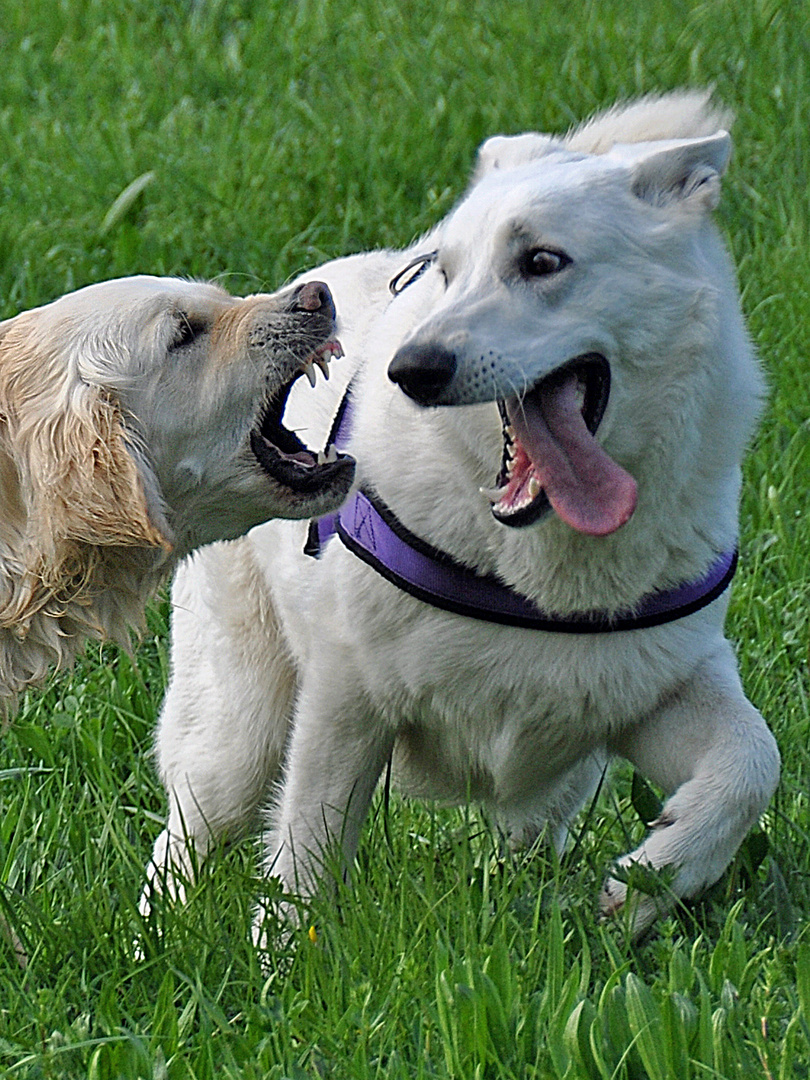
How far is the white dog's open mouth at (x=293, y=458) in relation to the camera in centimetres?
292

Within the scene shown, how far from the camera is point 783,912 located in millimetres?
2965

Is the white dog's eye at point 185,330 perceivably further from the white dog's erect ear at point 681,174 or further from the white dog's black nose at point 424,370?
the white dog's erect ear at point 681,174

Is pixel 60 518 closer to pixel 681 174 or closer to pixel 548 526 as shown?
pixel 548 526

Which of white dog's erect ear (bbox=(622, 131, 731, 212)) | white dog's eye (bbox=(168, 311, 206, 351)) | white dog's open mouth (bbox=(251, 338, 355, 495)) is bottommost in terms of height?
white dog's open mouth (bbox=(251, 338, 355, 495))

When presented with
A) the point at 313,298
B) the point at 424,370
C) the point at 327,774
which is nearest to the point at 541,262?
the point at 424,370

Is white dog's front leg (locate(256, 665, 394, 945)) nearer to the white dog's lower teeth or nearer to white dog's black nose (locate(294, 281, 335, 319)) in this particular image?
the white dog's lower teeth

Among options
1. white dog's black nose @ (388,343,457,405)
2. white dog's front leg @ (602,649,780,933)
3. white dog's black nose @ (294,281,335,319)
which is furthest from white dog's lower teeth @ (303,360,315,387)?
white dog's front leg @ (602,649,780,933)

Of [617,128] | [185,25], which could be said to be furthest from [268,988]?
[185,25]

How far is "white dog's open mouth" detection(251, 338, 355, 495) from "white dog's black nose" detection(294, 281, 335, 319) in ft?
0.21

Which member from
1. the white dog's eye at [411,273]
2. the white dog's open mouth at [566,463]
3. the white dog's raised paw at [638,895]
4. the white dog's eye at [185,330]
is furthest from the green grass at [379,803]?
the white dog's eye at [411,273]

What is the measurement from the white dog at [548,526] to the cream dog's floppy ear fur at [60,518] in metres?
0.42

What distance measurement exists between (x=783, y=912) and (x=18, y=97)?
5250 millimetres

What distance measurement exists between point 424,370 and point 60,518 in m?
0.68

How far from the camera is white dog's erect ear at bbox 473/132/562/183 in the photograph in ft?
10.4
